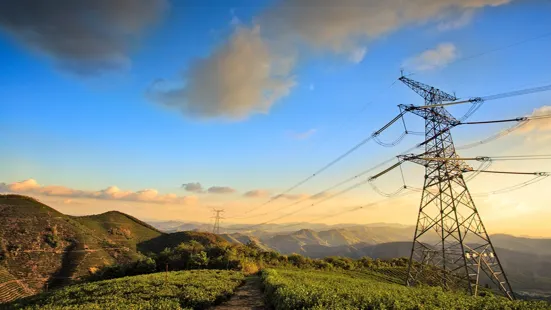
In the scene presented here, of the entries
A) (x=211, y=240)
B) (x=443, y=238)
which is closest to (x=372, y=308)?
(x=443, y=238)

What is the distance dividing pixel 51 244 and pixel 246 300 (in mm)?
109303

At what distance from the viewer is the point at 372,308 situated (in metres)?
14.4

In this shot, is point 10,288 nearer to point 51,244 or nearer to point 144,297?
point 51,244

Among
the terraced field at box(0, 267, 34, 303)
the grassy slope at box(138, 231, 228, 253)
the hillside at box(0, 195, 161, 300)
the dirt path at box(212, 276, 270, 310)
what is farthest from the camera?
the grassy slope at box(138, 231, 228, 253)

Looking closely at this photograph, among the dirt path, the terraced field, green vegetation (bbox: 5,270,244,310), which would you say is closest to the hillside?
the terraced field

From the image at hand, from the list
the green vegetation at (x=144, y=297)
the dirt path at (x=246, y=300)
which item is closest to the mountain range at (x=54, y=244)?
the green vegetation at (x=144, y=297)

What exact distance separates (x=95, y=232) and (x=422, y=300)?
150073 millimetres

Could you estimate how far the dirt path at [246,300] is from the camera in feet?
75.3

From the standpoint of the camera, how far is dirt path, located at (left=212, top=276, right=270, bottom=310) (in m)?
22.9

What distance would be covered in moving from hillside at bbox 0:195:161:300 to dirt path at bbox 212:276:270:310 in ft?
209

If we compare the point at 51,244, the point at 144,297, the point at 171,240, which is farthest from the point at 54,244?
the point at 144,297

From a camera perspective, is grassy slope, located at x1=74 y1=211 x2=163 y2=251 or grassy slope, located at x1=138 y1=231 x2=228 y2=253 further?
grassy slope, located at x1=138 y1=231 x2=228 y2=253

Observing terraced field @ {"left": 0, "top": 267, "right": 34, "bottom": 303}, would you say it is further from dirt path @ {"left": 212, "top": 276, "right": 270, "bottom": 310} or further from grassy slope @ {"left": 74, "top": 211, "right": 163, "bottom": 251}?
dirt path @ {"left": 212, "top": 276, "right": 270, "bottom": 310}

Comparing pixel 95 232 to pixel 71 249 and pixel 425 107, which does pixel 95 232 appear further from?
pixel 425 107
